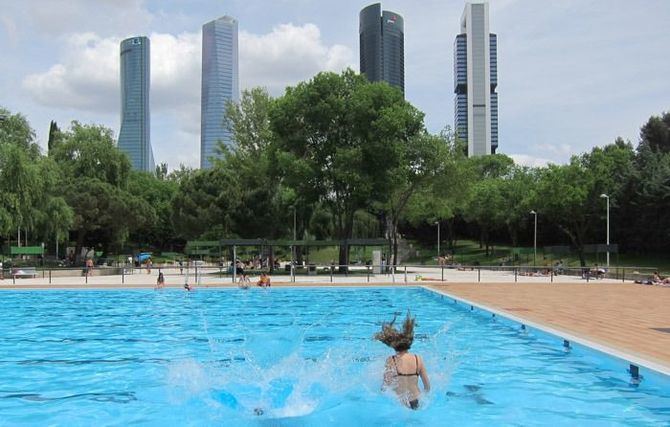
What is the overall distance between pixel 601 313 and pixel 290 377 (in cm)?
1215

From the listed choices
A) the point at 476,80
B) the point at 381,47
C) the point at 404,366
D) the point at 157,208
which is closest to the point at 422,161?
the point at 404,366

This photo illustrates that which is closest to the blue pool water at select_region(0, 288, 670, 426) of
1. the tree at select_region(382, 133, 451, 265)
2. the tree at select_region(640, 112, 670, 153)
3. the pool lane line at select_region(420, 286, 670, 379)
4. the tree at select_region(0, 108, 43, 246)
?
the pool lane line at select_region(420, 286, 670, 379)

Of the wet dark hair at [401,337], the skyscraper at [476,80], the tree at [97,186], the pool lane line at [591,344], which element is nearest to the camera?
the wet dark hair at [401,337]

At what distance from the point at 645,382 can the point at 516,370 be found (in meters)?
2.75

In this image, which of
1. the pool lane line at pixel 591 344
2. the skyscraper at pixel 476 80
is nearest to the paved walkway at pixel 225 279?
the pool lane line at pixel 591 344

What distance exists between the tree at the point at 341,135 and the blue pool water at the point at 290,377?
26.8 meters

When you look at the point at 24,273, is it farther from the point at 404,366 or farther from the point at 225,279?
the point at 404,366

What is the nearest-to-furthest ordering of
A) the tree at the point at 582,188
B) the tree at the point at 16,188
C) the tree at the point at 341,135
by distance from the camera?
the tree at the point at 16,188
the tree at the point at 341,135
the tree at the point at 582,188

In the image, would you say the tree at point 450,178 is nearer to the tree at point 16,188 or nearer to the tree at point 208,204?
the tree at point 208,204

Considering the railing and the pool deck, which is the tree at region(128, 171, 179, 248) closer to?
the railing

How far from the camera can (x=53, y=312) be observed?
2312 centimetres

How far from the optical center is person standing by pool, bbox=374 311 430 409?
23.5ft

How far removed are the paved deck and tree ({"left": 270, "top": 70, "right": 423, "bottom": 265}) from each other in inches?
716

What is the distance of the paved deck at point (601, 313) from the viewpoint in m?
12.2
